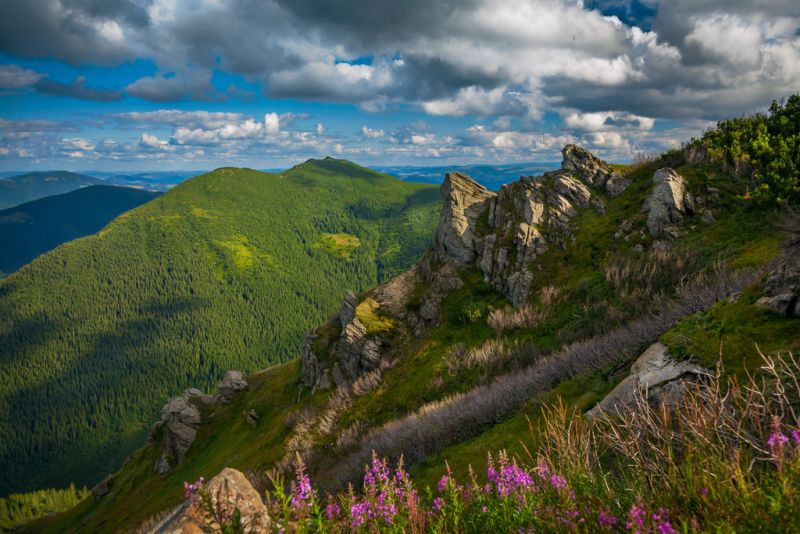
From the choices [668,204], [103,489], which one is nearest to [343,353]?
[668,204]

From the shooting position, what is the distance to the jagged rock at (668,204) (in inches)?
1032

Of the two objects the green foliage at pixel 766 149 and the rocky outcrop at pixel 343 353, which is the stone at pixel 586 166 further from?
the rocky outcrop at pixel 343 353

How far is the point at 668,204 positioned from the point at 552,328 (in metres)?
12.2

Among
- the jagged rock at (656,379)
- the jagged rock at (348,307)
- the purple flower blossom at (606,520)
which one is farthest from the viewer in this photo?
the jagged rock at (348,307)

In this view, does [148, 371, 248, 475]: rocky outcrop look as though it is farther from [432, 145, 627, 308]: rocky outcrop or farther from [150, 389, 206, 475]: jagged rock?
[432, 145, 627, 308]: rocky outcrop

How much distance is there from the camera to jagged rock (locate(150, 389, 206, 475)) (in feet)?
207

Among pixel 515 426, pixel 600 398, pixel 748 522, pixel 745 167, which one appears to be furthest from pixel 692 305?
pixel 745 167

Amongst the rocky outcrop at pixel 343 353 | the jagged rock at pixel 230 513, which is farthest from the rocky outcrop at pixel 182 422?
the jagged rock at pixel 230 513

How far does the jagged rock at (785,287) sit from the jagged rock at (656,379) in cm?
282

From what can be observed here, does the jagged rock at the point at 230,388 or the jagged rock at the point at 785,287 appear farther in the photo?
the jagged rock at the point at 230,388

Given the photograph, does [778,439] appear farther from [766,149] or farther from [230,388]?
[230,388]

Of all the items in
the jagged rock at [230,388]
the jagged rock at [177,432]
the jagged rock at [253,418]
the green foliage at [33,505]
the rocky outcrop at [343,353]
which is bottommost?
the green foliage at [33,505]

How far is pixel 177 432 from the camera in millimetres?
63469

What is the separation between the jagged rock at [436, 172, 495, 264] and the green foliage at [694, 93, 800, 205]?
1952cm
